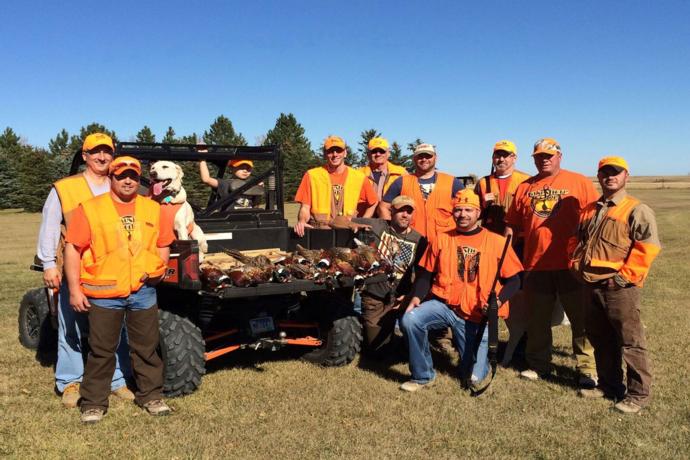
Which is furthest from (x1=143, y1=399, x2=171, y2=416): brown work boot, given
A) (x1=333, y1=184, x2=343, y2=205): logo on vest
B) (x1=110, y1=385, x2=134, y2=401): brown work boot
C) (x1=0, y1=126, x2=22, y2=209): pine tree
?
(x1=0, y1=126, x2=22, y2=209): pine tree

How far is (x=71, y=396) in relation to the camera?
466cm

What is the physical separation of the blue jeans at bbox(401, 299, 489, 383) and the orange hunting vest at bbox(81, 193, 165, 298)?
212cm

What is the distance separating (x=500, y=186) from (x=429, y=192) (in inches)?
27.1

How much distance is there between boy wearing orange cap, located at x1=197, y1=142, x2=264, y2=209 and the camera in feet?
19.7

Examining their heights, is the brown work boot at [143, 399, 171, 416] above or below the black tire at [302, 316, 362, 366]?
below

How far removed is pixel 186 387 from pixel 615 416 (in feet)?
10.5

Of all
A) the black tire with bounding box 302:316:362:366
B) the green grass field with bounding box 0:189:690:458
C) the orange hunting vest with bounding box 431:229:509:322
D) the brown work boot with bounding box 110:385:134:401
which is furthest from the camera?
the black tire with bounding box 302:316:362:366

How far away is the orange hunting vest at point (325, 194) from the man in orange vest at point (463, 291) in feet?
4.57

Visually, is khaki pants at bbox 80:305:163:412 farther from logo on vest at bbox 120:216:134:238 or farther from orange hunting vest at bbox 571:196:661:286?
orange hunting vest at bbox 571:196:661:286

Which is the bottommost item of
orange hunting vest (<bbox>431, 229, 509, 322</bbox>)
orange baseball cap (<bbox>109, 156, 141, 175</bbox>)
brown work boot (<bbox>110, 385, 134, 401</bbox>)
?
brown work boot (<bbox>110, 385, 134, 401</bbox>)

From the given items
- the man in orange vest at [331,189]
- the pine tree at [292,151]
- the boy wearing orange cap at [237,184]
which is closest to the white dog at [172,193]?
the boy wearing orange cap at [237,184]

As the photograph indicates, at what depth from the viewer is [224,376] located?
5281 millimetres

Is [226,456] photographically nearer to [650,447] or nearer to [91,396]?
[91,396]

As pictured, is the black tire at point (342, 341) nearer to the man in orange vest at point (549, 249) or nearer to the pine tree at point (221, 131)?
the man in orange vest at point (549, 249)
